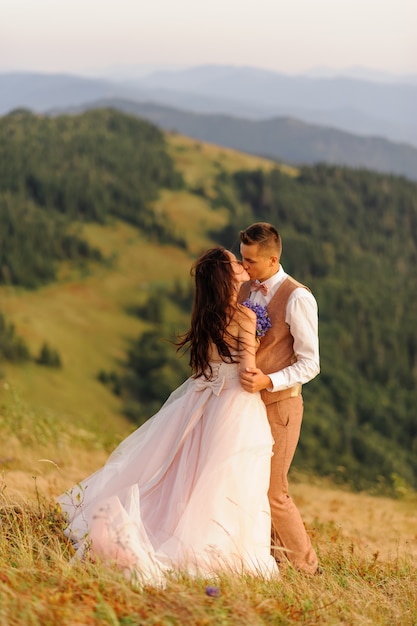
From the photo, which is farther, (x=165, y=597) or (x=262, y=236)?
(x=262, y=236)

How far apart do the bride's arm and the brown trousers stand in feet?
1.60

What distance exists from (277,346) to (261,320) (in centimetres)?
26

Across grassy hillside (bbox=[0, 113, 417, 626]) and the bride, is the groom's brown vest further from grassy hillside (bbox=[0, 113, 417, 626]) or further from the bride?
grassy hillside (bbox=[0, 113, 417, 626])

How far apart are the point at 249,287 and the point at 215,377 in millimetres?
782

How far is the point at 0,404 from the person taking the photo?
12695 millimetres

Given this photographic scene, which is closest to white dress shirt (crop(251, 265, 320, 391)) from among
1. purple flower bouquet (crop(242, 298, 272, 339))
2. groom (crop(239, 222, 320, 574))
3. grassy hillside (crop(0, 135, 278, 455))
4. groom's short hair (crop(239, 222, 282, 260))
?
groom (crop(239, 222, 320, 574))

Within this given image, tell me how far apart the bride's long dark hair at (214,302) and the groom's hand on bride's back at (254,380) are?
17 centimetres

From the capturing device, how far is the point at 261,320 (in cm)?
541

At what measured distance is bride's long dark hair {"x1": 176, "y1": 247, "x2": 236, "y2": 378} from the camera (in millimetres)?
5180

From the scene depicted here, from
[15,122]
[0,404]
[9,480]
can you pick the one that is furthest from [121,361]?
[15,122]

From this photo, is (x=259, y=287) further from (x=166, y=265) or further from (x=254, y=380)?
(x=166, y=265)

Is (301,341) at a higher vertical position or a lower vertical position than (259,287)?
lower

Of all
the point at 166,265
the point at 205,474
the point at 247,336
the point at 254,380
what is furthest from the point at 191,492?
the point at 166,265

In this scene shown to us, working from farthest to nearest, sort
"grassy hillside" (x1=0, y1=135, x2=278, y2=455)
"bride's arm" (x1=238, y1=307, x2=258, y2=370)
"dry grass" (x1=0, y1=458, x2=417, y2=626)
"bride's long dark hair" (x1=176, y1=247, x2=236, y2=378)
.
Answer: "grassy hillside" (x1=0, y1=135, x2=278, y2=455), "bride's arm" (x1=238, y1=307, x2=258, y2=370), "bride's long dark hair" (x1=176, y1=247, x2=236, y2=378), "dry grass" (x1=0, y1=458, x2=417, y2=626)
